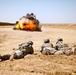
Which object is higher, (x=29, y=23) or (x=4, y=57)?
(x=29, y=23)

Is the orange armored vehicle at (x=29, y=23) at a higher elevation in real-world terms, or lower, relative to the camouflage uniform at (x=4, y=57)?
higher

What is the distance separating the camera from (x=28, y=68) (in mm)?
6156

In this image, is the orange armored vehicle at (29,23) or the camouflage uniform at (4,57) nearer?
the camouflage uniform at (4,57)

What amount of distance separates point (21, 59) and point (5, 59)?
0.68 meters

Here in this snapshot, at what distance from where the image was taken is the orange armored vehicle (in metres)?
18.7

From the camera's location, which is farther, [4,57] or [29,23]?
[29,23]

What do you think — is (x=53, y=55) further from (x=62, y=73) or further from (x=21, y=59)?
(x=62, y=73)

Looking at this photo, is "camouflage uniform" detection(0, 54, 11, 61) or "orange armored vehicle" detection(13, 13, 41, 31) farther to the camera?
"orange armored vehicle" detection(13, 13, 41, 31)

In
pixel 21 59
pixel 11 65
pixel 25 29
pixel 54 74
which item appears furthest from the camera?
pixel 25 29

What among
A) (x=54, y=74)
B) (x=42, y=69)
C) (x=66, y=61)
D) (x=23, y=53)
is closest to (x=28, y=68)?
→ (x=42, y=69)

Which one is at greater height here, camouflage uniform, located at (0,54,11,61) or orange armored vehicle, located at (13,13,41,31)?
orange armored vehicle, located at (13,13,41,31)

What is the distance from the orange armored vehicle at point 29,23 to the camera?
18656 millimetres

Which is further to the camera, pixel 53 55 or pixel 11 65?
pixel 53 55

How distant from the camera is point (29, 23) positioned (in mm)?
18938
